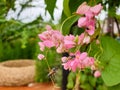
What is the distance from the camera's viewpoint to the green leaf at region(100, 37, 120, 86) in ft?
1.01

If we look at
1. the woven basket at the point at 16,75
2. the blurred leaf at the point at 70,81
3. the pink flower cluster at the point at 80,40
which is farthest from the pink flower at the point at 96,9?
the woven basket at the point at 16,75

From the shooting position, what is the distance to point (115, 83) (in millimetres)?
303

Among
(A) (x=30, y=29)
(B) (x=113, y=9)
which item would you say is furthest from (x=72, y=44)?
(A) (x=30, y=29)

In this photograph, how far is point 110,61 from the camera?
0.32 metres

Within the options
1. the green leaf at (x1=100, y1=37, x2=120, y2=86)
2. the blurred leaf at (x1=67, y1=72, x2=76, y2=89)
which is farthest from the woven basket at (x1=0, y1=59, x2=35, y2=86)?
the green leaf at (x1=100, y1=37, x2=120, y2=86)

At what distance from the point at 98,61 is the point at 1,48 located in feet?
6.00

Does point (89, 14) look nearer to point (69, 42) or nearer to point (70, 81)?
point (69, 42)

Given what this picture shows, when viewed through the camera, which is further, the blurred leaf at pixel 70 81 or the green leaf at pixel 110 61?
the blurred leaf at pixel 70 81

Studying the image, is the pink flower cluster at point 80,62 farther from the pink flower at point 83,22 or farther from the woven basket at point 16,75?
the woven basket at point 16,75

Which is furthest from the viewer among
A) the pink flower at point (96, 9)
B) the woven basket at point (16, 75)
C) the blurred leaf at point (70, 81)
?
the woven basket at point (16, 75)

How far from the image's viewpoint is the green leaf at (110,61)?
31cm

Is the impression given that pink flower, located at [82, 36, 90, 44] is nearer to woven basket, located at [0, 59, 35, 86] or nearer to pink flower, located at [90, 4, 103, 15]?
pink flower, located at [90, 4, 103, 15]

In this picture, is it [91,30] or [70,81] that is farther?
[70,81]

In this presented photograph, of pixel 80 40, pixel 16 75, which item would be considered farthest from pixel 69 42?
pixel 16 75
